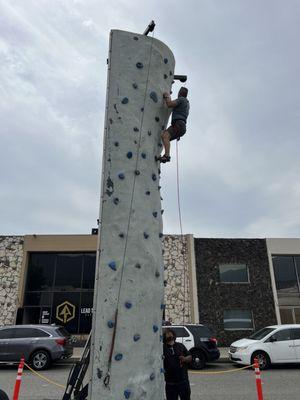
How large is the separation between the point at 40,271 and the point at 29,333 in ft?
26.2

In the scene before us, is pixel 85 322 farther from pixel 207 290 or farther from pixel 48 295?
pixel 207 290

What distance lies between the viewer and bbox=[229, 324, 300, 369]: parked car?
1311 cm

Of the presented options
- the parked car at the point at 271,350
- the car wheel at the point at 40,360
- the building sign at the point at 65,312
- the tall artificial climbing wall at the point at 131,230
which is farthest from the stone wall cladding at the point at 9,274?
the tall artificial climbing wall at the point at 131,230

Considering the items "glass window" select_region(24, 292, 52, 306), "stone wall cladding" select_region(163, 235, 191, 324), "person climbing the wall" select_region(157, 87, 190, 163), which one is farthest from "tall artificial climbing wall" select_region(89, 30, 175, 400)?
"glass window" select_region(24, 292, 52, 306)

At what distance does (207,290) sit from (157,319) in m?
18.3

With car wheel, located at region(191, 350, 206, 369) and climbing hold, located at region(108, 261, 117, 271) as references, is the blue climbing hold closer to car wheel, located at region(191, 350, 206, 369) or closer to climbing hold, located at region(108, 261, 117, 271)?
climbing hold, located at region(108, 261, 117, 271)

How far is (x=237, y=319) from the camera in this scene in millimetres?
20484

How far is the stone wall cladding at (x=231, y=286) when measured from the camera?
797 inches

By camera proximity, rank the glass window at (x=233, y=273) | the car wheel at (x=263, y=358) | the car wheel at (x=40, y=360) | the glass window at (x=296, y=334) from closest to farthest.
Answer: the car wheel at (x=40, y=360) → the car wheel at (x=263, y=358) → the glass window at (x=296, y=334) → the glass window at (x=233, y=273)

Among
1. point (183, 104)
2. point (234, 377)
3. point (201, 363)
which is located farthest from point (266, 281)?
point (183, 104)

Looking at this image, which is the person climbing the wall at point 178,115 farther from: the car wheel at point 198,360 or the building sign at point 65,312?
the building sign at point 65,312

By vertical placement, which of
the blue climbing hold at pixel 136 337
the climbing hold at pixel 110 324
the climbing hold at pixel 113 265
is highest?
the climbing hold at pixel 113 265

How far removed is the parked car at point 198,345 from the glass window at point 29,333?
484cm

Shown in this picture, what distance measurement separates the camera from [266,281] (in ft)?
69.4
